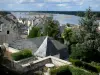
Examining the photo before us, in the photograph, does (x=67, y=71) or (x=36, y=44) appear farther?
(x=36, y=44)

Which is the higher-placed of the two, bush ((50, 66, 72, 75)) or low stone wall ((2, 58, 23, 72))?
low stone wall ((2, 58, 23, 72))

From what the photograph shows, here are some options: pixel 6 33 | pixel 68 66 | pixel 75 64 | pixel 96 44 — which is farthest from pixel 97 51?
pixel 6 33

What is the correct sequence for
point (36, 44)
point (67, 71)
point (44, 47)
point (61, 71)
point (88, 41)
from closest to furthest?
1. point (61, 71)
2. point (67, 71)
3. point (44, 47)
4. point (88, 41)
5. point (36, 44)

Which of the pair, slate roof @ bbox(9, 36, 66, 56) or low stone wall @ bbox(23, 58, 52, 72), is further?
slate roof @ bbox(9, 36, 66, 56)

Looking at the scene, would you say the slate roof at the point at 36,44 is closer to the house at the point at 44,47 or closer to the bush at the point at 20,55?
the house at the point at 44,47

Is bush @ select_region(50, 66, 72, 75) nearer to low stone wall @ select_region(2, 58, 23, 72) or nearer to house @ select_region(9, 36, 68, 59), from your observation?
low stone wall @ select_region(2, 58, 23, 72)

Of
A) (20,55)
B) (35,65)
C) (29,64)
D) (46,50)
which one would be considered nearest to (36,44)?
(46,50)

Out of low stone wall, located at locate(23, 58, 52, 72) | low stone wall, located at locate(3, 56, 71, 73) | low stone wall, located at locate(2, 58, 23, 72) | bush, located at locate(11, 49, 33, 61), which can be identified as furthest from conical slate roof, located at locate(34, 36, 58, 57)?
low stone wall, located at locate(2, 58, 23, 72)

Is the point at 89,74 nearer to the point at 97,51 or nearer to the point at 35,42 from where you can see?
the point at 97,51

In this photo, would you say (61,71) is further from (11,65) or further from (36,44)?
(36,44)
